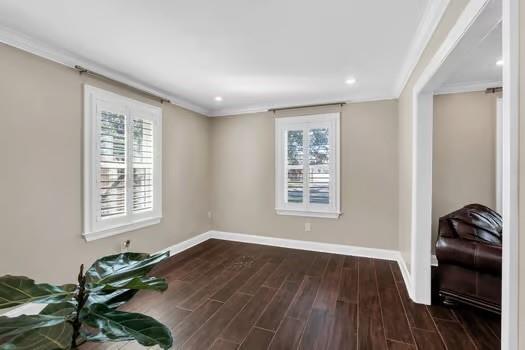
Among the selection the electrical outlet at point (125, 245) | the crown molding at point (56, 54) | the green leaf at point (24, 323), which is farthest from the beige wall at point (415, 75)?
the electrical outlet at point (125, 245)

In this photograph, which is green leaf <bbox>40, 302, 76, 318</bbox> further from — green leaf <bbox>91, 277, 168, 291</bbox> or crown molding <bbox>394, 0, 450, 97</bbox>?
crown molding <bbox>394, 0, 450, 97</bbox>

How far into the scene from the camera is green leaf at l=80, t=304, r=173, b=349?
0.62 meters

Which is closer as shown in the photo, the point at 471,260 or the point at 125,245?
the point at 471,260

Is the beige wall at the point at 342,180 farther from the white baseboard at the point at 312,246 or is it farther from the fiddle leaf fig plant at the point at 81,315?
the fiddle leaf fig plant at the point at 81,315

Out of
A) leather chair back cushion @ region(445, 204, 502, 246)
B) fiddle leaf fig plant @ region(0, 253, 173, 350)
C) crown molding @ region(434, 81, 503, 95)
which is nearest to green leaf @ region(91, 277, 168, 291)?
fiddle leaf fig plant @ region(0, 253, 173, 350)

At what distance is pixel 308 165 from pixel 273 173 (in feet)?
2.12

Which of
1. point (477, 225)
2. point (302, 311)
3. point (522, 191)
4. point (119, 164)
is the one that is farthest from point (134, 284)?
point (477, 225)

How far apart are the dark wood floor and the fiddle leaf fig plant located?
1.46 meters

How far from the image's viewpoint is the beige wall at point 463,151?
3.21m

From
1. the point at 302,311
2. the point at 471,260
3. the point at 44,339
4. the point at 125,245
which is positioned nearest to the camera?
the point at 44,339

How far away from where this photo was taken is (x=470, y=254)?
2197 millimetres

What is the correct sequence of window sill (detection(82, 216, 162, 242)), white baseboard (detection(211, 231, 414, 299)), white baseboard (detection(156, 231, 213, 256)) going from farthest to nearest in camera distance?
white baseboard (detection(156, 231, 213, 256))
white baseboard (detection(211, 231, 414, 299))
window sill (detection(82, 216, 162, 242))

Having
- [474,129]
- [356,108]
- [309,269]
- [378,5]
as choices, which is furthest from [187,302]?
[474,129]

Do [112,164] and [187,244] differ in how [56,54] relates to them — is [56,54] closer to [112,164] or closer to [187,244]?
[112,164]
